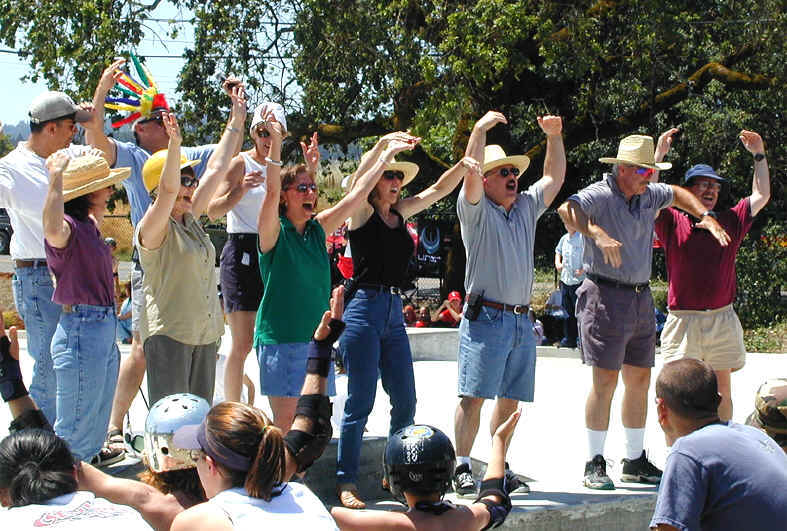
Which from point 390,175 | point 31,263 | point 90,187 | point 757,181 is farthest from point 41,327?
point 757,181

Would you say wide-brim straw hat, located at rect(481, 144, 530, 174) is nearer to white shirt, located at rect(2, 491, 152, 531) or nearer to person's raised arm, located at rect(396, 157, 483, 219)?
person's raised arm, located at rect(396, 157, 483, 219)

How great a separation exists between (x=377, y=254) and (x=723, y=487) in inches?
105

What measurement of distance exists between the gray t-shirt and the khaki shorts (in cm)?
358

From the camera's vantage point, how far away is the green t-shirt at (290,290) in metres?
5.30

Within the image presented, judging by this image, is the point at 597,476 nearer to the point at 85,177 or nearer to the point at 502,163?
the point at 502,163

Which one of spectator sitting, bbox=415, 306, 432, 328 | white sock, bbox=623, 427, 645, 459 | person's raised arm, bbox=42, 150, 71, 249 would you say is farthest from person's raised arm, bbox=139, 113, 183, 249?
spectator sitting, bbox=415, 306, 432, 328

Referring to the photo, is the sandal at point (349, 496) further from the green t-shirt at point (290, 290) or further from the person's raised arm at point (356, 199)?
the person's raised arm at point (356, 199)

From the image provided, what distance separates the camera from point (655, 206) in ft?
21.5

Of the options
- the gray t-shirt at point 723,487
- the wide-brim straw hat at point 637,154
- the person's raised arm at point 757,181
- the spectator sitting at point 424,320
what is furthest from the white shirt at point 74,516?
the spectator sitting at point 424,320

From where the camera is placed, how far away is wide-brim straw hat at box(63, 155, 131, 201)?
4.96m

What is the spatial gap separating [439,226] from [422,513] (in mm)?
16237

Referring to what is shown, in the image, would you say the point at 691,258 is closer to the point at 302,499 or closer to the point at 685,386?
the point at 685,386

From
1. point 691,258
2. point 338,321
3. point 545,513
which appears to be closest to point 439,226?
point 691,258

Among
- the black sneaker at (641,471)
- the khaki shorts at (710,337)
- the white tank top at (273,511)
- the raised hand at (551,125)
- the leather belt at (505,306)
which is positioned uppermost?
the raised hand at (551,125)
